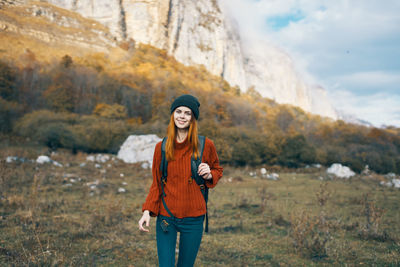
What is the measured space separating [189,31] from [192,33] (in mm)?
1139

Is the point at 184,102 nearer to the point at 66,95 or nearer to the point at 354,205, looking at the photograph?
the point at 354,205

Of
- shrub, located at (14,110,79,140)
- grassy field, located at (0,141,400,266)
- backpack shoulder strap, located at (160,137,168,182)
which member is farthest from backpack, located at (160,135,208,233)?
shrub, located at (14,110,79,140)

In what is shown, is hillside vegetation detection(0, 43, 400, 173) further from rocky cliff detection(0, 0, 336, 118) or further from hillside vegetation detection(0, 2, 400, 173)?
rocky cliff detection(0, 0, 336, 118)

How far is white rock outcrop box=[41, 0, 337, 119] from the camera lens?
58469 millimetres

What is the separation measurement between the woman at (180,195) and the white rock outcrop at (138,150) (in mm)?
17909

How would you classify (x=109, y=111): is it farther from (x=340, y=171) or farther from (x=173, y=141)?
(x=173, y=141)

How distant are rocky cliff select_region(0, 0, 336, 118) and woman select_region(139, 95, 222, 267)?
4372 cm

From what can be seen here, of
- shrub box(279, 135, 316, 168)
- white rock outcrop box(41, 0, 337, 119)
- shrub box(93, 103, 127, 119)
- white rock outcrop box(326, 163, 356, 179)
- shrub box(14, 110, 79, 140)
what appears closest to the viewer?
white rock outcrop box(326, 163, 356, 179)

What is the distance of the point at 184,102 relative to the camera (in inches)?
85.4

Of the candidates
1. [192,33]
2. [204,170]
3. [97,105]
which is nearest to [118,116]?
[97,105]

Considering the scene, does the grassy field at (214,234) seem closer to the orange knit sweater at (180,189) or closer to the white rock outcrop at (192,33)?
the orange knit sweater at (180,189)

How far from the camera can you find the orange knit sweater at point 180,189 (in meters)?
2.10

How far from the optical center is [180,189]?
2.12m

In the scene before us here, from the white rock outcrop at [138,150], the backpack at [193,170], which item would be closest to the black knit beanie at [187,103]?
the backpack at [193,170]
